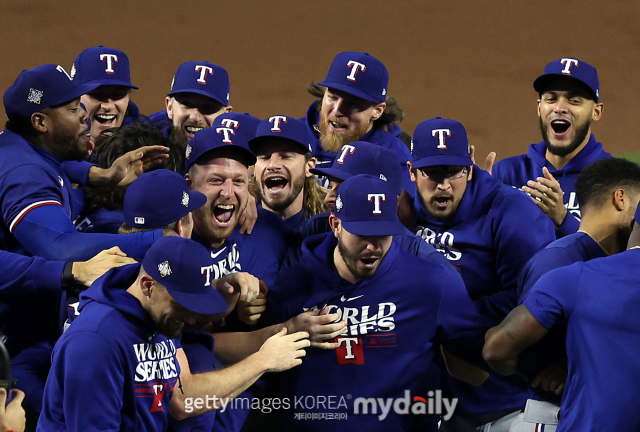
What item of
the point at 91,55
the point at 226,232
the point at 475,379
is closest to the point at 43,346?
the point at 226,232

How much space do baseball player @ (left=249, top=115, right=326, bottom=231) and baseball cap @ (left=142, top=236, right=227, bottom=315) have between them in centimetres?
142

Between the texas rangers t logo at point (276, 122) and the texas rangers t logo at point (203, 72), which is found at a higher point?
the texas rangers t logo at point (203, 72)

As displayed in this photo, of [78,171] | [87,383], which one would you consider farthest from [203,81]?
[87,383]

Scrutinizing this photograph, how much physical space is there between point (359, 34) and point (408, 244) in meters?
7.91

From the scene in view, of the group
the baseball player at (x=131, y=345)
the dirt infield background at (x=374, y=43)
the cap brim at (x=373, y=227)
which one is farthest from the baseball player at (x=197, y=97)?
the dirt infield background at (x=374, y=43)

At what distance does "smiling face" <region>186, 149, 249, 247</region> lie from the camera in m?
4.01

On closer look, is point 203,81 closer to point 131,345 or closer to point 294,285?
point 294,285

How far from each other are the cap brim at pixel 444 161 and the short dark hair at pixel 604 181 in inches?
30.9

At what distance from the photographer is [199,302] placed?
2939 mm

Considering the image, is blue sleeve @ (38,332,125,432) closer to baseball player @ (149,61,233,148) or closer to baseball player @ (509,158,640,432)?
baseball player @ (509,158,640,432)

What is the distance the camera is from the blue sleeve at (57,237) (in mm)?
3660

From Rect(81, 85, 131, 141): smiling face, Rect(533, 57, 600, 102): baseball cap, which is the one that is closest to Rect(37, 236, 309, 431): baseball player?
Rect(81, 85, 131, 141): smiling face

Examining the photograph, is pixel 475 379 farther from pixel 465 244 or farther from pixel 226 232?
pixel 226 232

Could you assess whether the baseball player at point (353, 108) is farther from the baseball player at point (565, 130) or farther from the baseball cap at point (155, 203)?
the baseball cap at point (155, 203)
